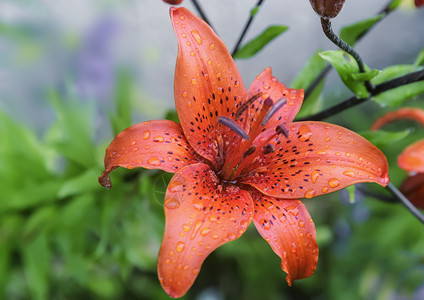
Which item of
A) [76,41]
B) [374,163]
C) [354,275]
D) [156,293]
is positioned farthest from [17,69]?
[374,163]

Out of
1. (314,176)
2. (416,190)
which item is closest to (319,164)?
(314,176)

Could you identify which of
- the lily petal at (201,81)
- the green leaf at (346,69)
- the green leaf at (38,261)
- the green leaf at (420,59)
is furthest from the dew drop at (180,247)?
the green leaf at (38,261)

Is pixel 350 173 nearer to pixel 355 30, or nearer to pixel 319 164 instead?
pixel 319 164

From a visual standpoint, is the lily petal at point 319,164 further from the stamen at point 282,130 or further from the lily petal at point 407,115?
the lily petal at point 407,115

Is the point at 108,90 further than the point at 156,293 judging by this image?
Yes

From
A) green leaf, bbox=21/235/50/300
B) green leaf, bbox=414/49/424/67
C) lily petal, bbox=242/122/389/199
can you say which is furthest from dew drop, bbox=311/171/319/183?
green leaf, bbox=21/235/50/300

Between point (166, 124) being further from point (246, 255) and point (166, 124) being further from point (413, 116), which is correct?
point (246, 255)

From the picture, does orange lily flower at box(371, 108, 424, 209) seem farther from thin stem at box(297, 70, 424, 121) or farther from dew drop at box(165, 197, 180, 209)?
dew drop at box(165, 197, 180, 209)
